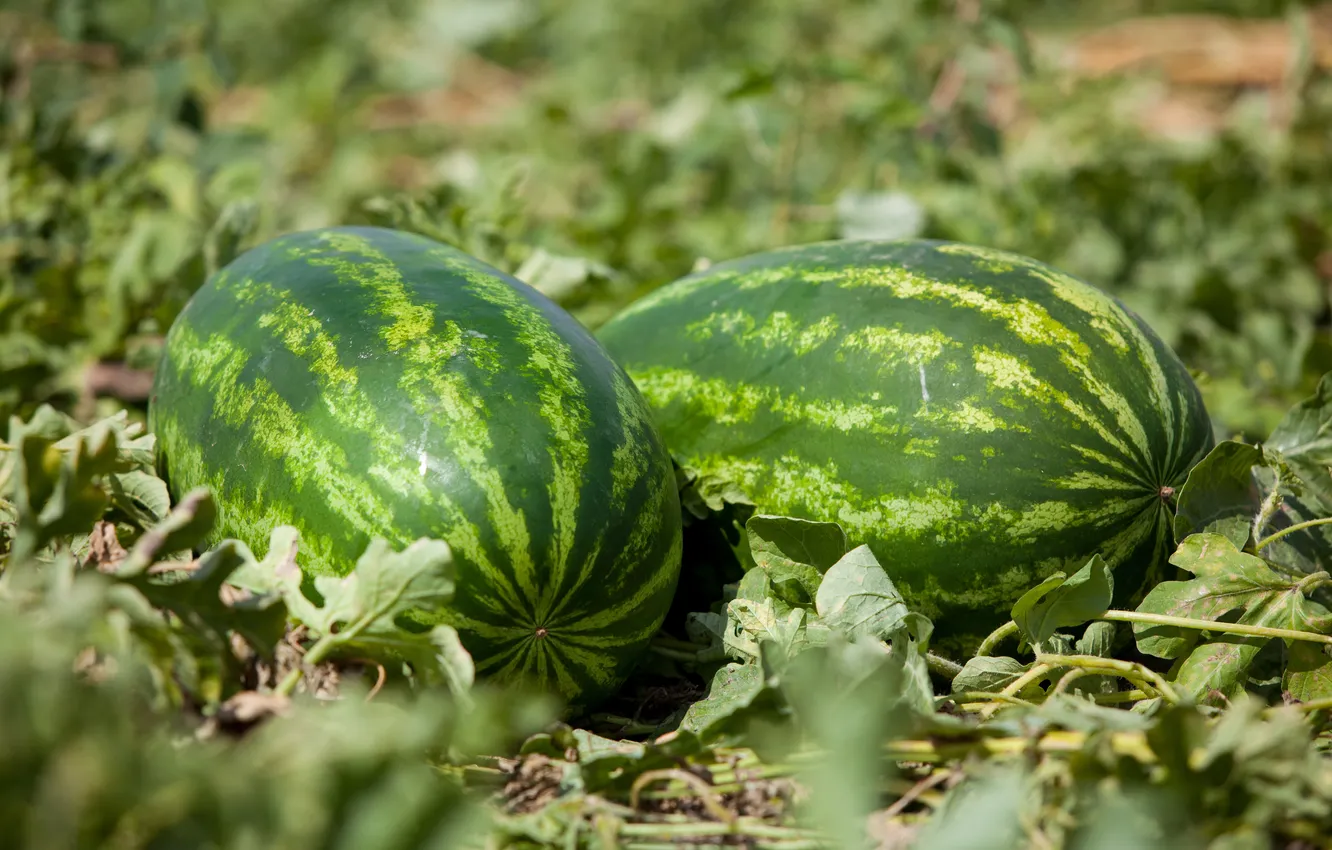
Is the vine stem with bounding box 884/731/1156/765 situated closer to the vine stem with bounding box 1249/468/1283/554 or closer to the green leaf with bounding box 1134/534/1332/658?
the green leaf with bounding box 1134/534/1332/658

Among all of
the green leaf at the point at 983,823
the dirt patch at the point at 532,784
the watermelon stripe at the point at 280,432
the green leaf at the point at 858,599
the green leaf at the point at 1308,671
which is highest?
the watermelon stripe at the point at 280,432

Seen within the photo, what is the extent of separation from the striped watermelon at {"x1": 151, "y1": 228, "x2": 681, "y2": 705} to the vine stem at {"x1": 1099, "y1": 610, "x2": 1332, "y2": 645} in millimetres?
680

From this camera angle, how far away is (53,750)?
96 cm

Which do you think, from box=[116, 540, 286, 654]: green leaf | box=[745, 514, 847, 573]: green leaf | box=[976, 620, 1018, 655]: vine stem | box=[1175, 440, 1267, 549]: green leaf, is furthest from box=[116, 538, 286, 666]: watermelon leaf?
box=[1175, 440, 1267, 549]: green leaf

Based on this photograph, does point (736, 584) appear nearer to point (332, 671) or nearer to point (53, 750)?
point (332, 671)

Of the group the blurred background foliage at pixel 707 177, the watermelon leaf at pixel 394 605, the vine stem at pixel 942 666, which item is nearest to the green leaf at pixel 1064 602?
the vine stem at pixel 942 666

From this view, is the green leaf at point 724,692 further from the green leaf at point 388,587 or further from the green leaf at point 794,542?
the green leaf at point 388,587

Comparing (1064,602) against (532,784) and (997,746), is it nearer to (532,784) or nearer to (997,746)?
(997,746)

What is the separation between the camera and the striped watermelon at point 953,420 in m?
1.89

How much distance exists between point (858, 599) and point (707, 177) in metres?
3.58

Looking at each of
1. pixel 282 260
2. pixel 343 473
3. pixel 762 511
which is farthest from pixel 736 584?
pixel 282 260

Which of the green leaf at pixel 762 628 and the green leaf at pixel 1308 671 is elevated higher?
the green leaf at pixel 762 628

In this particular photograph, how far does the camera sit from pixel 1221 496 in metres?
1.94

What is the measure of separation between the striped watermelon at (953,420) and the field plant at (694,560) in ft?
0.32
